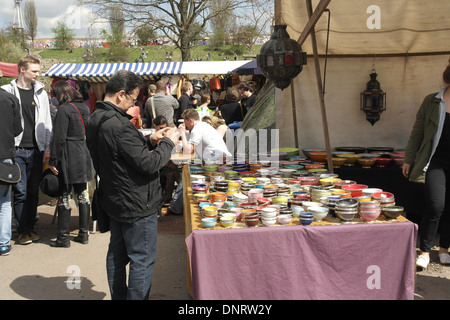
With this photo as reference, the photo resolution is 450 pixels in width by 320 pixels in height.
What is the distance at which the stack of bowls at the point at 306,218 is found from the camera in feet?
8.93

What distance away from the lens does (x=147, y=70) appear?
13398 millimetres

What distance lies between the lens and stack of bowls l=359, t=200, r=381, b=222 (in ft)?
9.01

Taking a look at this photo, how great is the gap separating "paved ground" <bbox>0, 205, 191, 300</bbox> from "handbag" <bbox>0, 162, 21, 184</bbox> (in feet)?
2.52

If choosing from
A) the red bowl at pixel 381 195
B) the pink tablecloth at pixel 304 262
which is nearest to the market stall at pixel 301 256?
the pink tablecloth at pixel 304 262

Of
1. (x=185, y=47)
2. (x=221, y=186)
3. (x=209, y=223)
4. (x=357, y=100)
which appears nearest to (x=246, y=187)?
(x=221, y=186)

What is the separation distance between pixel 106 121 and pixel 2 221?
2.57 meters

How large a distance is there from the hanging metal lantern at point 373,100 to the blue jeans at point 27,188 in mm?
3817

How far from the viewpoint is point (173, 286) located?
148 inches

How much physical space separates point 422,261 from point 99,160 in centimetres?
277

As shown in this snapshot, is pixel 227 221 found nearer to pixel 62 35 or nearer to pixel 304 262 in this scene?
pixel 304 262

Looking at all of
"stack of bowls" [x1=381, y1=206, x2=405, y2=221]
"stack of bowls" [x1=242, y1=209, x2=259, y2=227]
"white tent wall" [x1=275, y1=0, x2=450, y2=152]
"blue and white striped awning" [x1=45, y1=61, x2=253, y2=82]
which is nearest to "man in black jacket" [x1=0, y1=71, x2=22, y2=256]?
"stack of bowls" [x1=242, y1=209, x2=259, y2=227]

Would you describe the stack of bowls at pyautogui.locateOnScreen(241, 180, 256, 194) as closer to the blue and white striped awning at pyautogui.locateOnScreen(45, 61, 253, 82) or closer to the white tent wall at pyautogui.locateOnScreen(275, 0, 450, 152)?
the white tent wall at pyautogui.locateOnScreen(275, 0, 450, 152)

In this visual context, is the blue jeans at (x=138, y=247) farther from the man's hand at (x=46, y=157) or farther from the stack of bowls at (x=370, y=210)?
the man's hand at (x=46, y=157)
